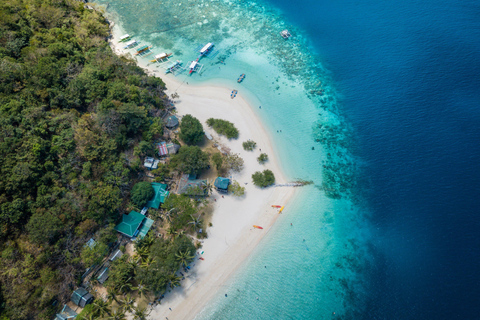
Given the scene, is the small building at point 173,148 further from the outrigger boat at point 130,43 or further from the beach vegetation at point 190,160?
the outrigger boat at point 130,43

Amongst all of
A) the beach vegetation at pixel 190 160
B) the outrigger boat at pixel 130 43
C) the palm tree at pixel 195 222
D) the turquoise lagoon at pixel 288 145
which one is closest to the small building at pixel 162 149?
the beach vegetation at pixel 190 160

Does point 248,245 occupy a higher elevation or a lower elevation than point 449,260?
lower

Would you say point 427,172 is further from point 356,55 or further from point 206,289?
point 206,289

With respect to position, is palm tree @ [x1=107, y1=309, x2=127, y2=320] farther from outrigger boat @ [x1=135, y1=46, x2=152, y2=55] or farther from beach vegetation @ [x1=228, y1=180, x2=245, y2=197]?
outrigger boat @ [x1=135, y1=46, x2=152, y2=55]

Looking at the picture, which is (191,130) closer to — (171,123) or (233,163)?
(171,123)

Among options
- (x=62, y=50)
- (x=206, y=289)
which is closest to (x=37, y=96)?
(x=62, y=50)

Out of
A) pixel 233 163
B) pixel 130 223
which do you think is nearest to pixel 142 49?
pixel 233 163

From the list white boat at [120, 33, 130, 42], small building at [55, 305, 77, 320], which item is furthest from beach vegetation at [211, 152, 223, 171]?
white boat at [120, 33, 130, 42]
